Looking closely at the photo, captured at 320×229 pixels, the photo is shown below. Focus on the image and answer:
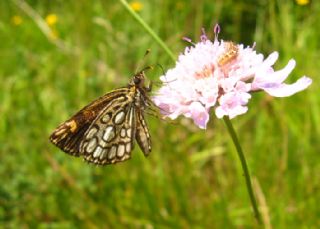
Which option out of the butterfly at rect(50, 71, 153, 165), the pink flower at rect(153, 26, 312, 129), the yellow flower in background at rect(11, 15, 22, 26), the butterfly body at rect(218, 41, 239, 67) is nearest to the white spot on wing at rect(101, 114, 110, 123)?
the butterfly at rect(50, 71, 153, 165)

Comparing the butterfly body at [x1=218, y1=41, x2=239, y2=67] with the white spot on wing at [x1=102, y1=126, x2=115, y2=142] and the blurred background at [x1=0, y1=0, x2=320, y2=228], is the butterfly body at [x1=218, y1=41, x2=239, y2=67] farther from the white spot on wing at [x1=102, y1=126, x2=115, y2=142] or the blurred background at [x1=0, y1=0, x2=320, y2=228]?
the blurred background at [x1=0, y1=0, x2=320, y2=228]

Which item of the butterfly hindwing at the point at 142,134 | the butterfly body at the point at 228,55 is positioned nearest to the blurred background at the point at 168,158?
the butterfly hindwing at the point at 142,134

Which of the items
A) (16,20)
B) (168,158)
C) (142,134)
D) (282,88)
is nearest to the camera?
(282,88)

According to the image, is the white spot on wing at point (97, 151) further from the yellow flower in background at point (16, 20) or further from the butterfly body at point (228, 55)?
the yellow flower in background at point (16, 20)

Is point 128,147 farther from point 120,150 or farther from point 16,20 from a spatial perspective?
point 16,20

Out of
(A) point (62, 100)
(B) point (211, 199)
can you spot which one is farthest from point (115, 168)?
(A) point (62, 100)

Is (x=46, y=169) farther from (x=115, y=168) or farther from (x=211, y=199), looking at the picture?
(x=211, y=199)

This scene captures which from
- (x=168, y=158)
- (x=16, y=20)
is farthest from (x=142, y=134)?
(x=16, y=20)
